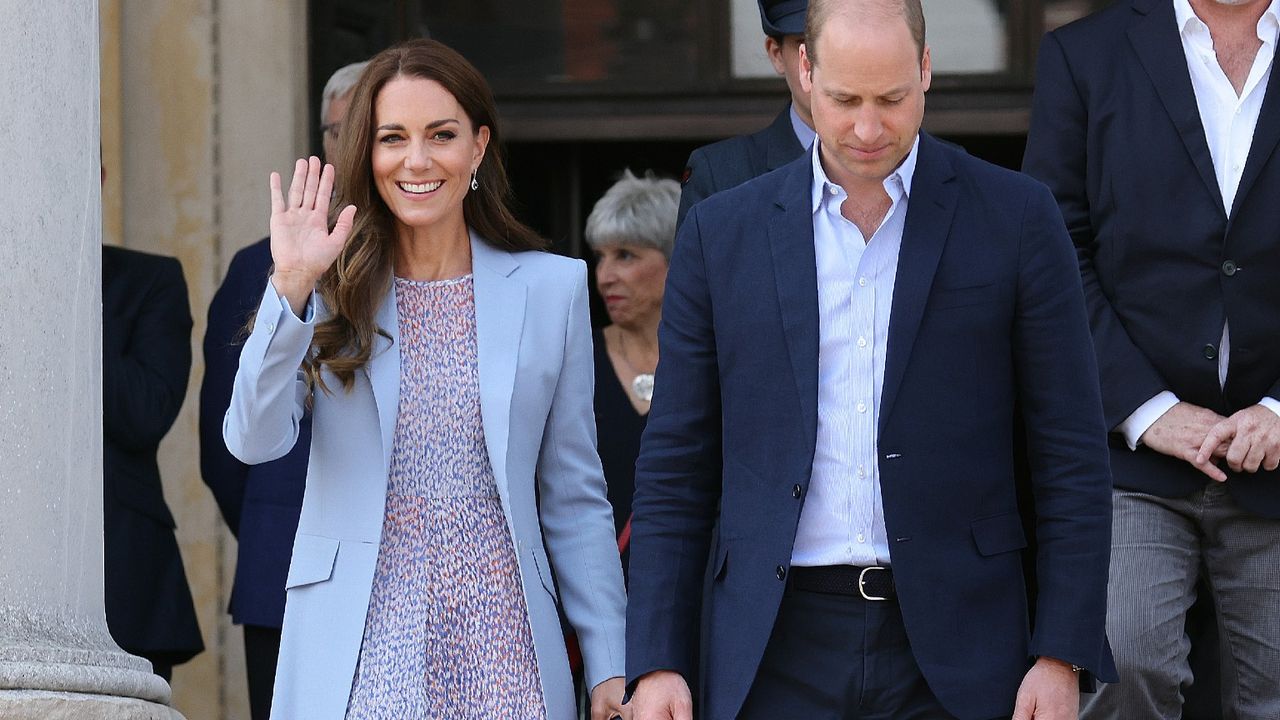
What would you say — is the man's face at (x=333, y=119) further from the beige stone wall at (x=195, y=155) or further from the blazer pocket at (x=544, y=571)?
the blazer pocket at (x=544, y=571)

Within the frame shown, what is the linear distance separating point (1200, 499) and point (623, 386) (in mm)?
1934

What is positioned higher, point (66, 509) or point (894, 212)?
point (894, 212)

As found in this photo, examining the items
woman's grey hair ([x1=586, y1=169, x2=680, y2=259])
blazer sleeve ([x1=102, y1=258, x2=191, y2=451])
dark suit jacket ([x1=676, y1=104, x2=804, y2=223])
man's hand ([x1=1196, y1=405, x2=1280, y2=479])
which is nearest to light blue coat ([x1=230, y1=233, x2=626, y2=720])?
dark suit jacket ([x1=676, y1=104, x2=804, y2=223])

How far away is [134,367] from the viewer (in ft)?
19.3

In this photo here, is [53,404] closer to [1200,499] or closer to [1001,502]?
[1001,502]

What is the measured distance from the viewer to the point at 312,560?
4.02 m

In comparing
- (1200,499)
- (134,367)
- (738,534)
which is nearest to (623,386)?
(134,367)

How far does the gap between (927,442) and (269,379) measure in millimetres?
1145

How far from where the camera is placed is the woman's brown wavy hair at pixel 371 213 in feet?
13.5

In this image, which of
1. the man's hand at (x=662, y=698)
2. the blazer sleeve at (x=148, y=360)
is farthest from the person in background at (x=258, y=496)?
the man's hand at (x=662, y=698)

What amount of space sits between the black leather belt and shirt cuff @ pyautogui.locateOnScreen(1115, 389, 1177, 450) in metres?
1.15

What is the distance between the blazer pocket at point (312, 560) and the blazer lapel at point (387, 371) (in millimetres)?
179

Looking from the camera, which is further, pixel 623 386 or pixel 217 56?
pixel 217 56

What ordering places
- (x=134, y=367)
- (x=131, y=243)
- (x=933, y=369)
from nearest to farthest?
(x=933, y=369) < (x=134, y=367) < (x=131, y=243)
